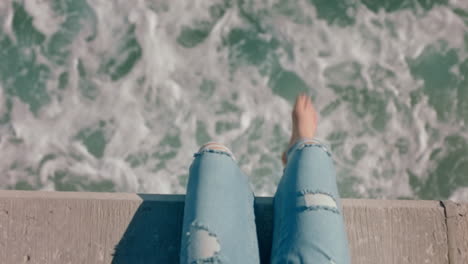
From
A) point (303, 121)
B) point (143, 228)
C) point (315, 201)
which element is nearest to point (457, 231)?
point (315, 201)

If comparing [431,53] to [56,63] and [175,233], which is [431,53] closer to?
[175,233]

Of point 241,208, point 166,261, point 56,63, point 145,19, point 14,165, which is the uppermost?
point 145,19

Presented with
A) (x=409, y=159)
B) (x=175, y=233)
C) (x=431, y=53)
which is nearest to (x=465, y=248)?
(x=409, y=159)

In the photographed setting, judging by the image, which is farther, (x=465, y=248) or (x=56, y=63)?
(x=56, y=63)

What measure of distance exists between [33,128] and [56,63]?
1.93 ft

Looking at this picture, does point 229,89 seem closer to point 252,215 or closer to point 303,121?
point 303,121

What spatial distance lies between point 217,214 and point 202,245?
6.0 inches

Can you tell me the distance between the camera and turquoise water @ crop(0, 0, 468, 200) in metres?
3.88

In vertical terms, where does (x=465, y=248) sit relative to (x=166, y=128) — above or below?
below

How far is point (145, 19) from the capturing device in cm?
419

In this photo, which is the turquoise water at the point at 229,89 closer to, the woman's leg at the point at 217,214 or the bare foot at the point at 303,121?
the bare foot at the point at 303,121

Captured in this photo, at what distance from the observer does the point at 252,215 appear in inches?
92.4

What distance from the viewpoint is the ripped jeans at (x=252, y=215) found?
2.11 m

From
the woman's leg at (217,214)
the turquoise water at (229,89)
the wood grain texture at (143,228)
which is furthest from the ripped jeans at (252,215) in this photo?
the turquoise water at (229,89)
